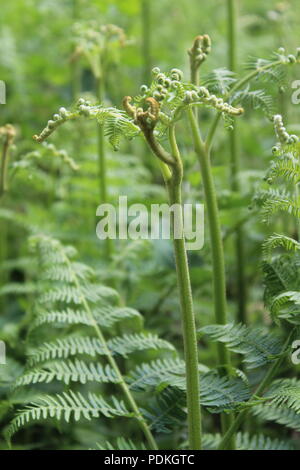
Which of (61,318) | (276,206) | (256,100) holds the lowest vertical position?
(61,318)

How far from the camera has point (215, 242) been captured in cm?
119

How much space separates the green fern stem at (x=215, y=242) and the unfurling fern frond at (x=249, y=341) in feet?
0.22

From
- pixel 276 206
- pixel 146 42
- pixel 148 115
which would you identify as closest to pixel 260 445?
pixel 276 206

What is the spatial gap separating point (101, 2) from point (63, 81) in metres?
0.49

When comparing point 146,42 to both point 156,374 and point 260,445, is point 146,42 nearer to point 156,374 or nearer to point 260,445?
point 156,374

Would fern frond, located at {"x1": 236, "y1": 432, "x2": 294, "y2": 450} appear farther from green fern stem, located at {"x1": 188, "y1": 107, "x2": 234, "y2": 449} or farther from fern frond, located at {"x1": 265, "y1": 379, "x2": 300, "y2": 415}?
fern frond, located at {"x1": 265, "y1": 379, "x2": 300, "y2": 415}

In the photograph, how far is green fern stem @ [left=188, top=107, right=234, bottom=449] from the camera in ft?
3.85

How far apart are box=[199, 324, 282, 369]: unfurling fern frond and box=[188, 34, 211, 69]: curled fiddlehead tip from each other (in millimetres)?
511

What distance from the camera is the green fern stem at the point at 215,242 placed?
3.85 ft

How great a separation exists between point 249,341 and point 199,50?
1.84ft

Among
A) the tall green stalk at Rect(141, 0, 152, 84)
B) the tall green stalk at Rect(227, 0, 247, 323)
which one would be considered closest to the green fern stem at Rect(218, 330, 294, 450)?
the tall green stalk at Rect(227, 0, 247, 323)

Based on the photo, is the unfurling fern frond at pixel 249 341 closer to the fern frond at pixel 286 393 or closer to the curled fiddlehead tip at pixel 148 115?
the fern frond at pixel 286 393

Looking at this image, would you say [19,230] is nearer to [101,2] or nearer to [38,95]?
[38,95]

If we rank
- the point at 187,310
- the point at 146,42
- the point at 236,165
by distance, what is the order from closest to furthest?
the point at 187,310 → the point at 236,165 → the point at 146,42
